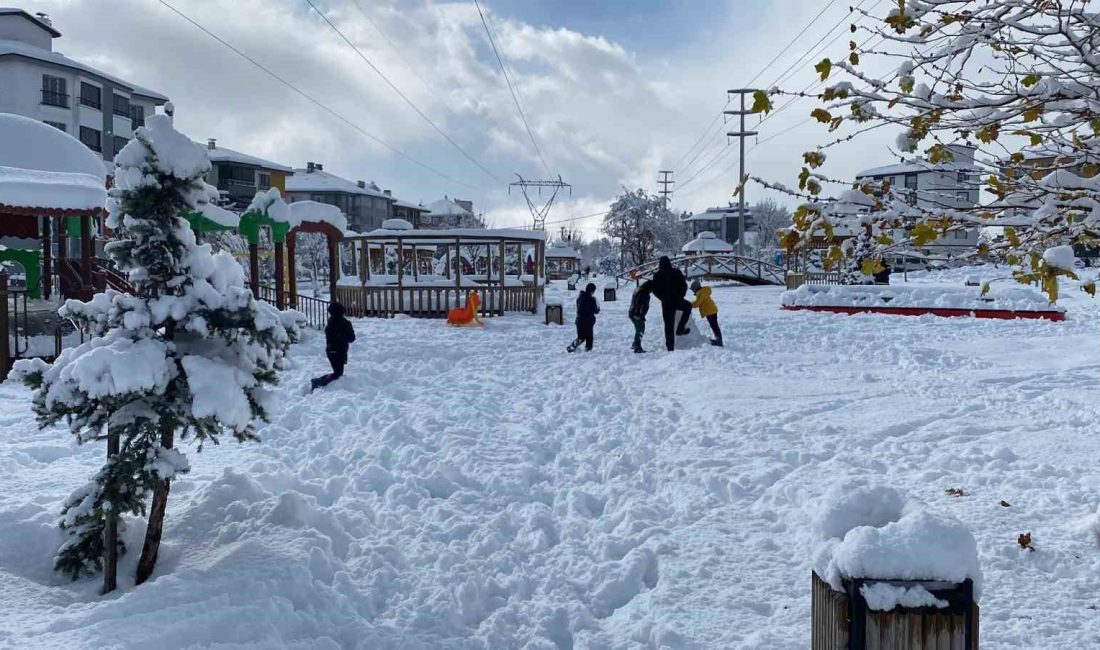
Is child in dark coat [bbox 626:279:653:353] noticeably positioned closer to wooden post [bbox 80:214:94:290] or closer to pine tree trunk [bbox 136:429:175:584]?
wooden post [bbox 80:214:94:290]

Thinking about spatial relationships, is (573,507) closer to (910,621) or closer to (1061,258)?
(910,621)

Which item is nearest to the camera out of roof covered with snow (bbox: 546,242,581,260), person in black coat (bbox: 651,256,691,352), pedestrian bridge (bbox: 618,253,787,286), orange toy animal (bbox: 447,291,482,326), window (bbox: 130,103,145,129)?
person in black coat (bbox: 651,256,691,352)

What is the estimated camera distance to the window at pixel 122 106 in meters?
47.7

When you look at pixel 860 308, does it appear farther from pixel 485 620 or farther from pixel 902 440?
pixel 485 620

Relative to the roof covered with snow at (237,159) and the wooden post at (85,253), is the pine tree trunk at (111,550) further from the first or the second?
the roof covered with snow at (237,159)

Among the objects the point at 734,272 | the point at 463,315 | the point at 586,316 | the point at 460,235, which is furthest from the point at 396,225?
the point at 586,316

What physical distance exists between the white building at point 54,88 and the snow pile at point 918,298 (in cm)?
3976

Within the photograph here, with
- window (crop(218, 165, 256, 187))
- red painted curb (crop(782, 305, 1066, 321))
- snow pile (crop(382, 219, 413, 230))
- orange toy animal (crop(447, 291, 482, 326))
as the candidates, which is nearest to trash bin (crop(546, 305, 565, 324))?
orange toy animal (crop(447, 291, 482, 326))

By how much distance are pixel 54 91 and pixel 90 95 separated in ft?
7.40

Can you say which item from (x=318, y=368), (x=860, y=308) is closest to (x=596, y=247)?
(x=860, y=308)

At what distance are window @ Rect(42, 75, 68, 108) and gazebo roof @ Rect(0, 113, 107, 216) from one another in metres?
35.8

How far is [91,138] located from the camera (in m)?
45.5

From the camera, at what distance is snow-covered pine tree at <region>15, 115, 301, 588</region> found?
4.53m

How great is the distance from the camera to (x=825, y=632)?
301 centimetres
